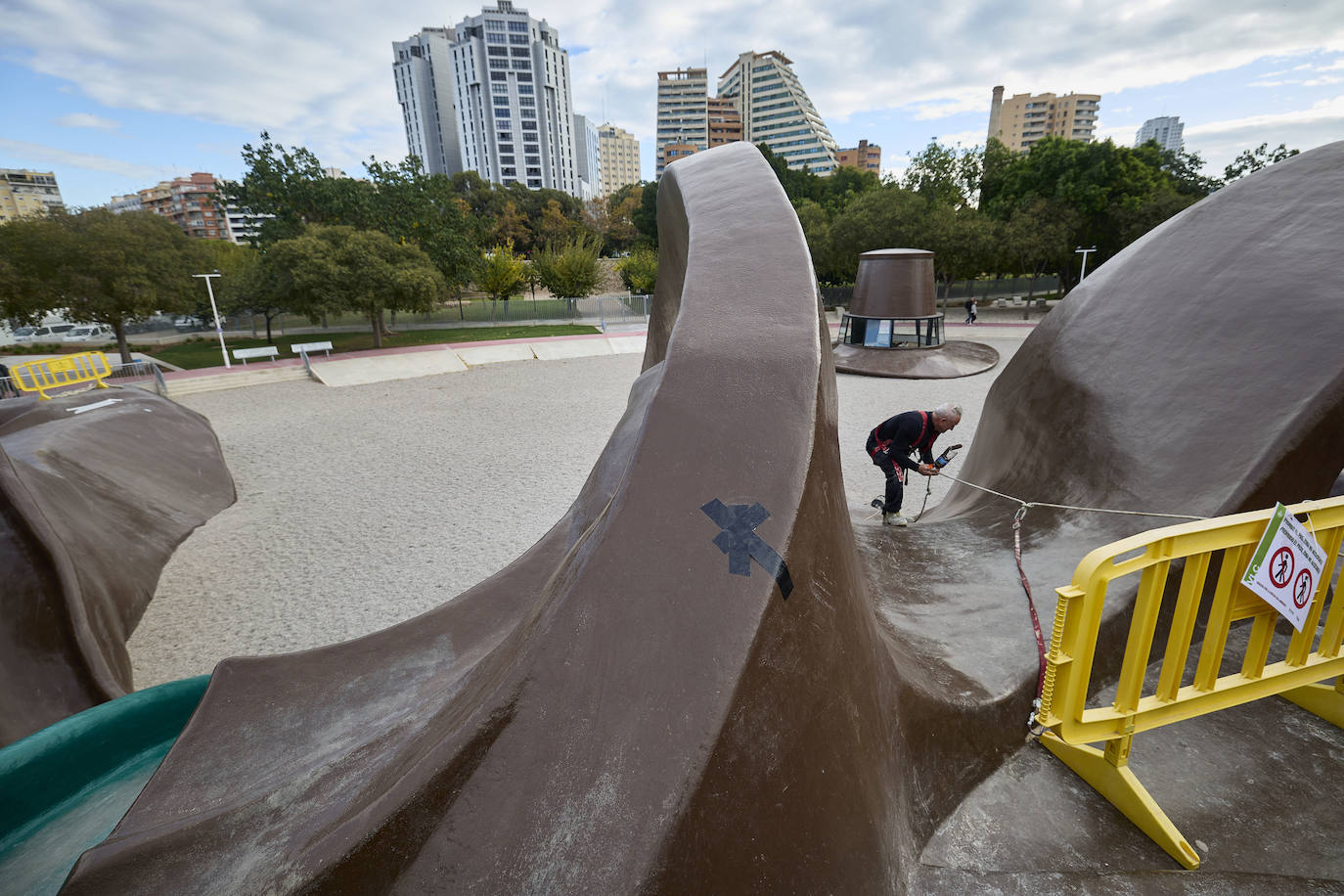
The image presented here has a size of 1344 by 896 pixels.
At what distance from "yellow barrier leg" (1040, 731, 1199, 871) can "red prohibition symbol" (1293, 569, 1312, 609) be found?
109 centimetres

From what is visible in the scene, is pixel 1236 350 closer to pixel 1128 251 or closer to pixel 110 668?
pixel 1128 251

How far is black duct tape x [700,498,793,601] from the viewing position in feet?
7.07

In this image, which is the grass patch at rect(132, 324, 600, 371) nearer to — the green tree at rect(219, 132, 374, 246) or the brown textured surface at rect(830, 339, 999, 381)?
the green tree at rect(219, 132, 374, 246)

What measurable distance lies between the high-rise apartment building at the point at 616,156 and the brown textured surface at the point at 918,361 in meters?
148

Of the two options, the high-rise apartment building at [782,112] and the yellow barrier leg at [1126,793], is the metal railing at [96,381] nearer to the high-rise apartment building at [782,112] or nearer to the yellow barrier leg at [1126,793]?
the yellow barrier leg at [1126,793]

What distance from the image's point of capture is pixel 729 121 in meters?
116

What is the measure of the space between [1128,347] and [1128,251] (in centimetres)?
131

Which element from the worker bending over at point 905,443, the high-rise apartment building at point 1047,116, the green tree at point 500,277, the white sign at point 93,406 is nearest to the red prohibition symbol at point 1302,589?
the worker bending over at point 905,443

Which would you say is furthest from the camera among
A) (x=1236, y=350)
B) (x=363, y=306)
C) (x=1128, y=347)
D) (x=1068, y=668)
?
(x=363, y=306)

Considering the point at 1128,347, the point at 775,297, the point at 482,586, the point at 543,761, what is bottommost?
the point at 482,586

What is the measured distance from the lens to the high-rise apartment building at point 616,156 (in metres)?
156

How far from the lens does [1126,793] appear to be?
2.89m

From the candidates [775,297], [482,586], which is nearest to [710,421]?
[775,297]

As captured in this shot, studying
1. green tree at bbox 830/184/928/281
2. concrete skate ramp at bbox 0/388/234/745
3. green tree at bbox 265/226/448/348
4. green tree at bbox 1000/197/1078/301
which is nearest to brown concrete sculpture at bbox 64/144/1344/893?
concrete skate ramp at bbox 0/388/234/745
